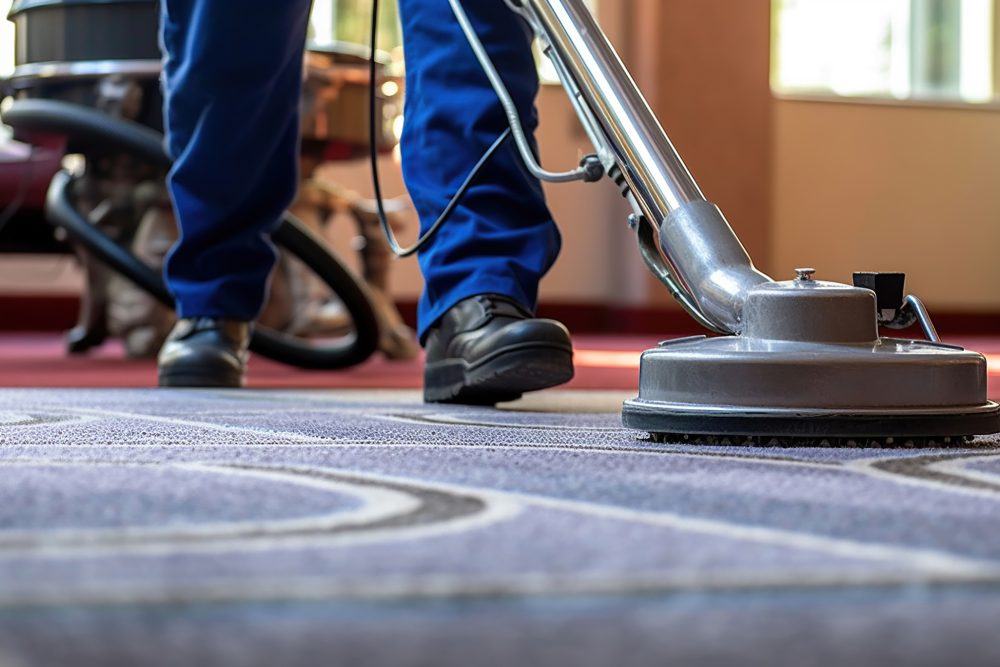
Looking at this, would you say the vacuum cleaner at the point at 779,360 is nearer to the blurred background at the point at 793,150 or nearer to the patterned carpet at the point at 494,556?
A: the patterned carpet at the point at 494,556

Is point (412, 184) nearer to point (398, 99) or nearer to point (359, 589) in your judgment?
point (359, 589)

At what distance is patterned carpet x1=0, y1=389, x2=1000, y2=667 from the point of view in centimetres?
29

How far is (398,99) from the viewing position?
249 centimetres

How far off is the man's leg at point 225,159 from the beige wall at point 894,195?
11.9 feet

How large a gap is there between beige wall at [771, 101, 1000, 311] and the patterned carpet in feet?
14.4

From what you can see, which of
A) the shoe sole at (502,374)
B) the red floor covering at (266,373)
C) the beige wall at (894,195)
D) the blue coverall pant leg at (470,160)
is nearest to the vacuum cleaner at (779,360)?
the shoe sole at (502,374)

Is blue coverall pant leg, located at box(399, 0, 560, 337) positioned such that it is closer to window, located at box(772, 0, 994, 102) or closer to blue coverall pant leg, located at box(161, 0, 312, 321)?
blue coverall pant leg, located at box(161, 0, 312, 321)

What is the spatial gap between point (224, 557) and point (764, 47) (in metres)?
4.63

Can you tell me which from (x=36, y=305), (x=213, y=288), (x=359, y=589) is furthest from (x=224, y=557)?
(x=36, y=305)

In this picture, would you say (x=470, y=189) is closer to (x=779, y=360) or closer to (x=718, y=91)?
(x=779, y=360)

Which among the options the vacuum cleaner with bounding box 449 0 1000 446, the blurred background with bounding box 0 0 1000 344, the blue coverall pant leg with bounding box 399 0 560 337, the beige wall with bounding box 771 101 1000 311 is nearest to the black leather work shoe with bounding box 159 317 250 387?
the blue coverall pant leg with bounding box 399 0 560 337

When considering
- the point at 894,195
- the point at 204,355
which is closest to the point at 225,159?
the point at 204,355

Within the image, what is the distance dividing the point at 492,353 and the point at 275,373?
0.97m

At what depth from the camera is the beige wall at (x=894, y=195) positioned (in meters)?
4.98
